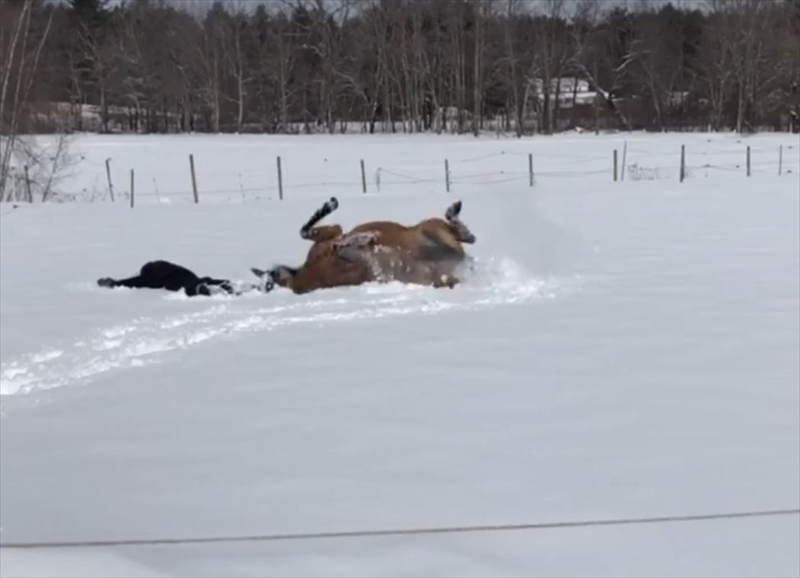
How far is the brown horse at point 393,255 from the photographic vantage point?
977cm

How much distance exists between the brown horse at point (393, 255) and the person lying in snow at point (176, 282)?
0.36 m

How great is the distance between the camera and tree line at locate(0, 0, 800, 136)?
58656mm

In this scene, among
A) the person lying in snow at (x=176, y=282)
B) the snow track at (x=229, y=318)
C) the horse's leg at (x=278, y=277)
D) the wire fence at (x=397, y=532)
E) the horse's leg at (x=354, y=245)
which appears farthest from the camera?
the horse's leg at (x=278, y=277)

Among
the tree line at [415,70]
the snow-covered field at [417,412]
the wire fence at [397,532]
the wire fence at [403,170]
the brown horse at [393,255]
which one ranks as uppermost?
the tree line at [415,70]

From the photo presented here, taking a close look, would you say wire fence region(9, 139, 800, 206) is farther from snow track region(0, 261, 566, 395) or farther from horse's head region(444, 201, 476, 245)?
snow track region(0, 261, 566, 395)

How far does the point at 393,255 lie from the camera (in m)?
9.80

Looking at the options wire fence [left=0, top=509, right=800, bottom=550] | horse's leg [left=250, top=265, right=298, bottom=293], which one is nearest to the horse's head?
horse's leg [left=250, top=265, right=298, bottom=293]

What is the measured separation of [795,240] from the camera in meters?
13.1

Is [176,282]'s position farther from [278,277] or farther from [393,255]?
[393,255]

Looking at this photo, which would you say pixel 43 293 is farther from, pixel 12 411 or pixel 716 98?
pixel 716 98

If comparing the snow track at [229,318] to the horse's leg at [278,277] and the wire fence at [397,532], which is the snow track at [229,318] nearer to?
the horse's leg at [278,277]

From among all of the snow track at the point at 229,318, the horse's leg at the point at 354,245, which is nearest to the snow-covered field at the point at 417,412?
the snow track at the point at 229,318

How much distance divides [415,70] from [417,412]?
55.7 m

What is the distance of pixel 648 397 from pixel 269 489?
2370 millimetres
